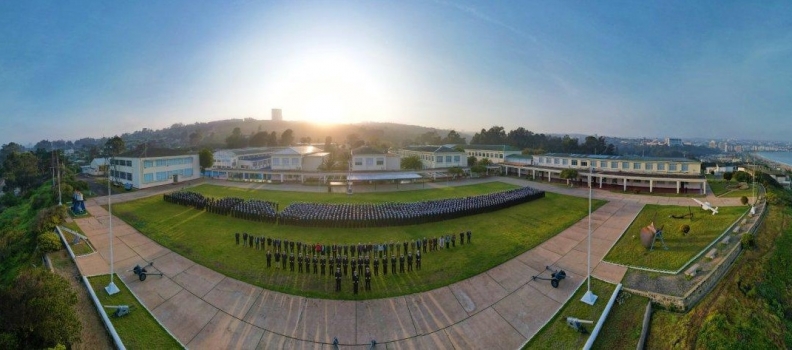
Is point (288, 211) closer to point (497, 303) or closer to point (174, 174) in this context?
point (497, 303)

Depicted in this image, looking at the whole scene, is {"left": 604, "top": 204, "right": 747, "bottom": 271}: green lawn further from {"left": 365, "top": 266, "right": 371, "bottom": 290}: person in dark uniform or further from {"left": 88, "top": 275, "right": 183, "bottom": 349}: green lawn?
{"left": 88, "top": 275, "right": 183, "bottom": 349}: green lawn

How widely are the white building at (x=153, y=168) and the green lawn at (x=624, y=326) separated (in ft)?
165

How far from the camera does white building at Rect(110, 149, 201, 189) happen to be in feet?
139

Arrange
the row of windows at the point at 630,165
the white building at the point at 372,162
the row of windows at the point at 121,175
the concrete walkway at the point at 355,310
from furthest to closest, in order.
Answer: the white building at the point at 372,162, the row of windows at the point at 121,175, the row of windows at the point at 630,165, the concrete walkway at the point at 355,310

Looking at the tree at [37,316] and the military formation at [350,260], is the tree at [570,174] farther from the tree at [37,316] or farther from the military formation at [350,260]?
the tree at [37,316]

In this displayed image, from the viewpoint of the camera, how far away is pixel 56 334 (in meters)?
10.6

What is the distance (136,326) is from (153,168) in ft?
130

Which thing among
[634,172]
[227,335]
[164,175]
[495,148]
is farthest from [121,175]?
[634,172]

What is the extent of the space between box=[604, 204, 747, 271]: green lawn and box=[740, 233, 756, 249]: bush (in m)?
1.36

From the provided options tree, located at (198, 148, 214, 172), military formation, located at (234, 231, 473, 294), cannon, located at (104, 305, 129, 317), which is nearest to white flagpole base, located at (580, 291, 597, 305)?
military formation, located at (234, 231, 473, 294)

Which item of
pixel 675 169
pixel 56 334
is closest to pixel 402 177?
pixel 675 169

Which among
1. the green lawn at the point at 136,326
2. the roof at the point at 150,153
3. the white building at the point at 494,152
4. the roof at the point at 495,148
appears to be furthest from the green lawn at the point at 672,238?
the roof at the point at 150,153

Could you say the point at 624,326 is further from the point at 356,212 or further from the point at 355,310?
the point at 356,212

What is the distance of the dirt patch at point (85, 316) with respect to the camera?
37.4 ft
